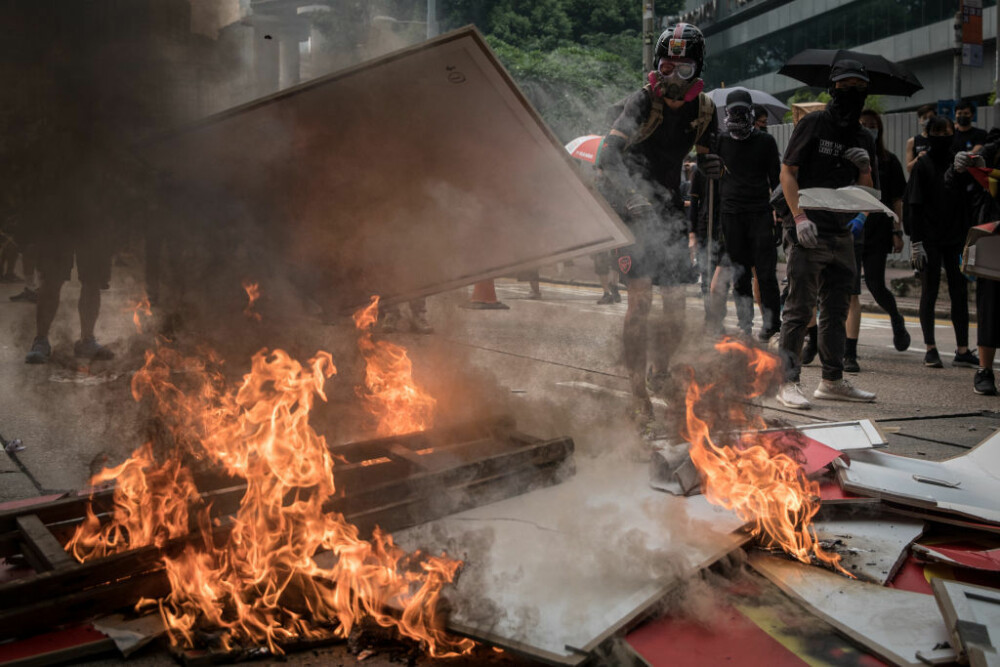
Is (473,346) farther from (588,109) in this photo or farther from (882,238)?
(882,238)

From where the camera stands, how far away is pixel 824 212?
5.12 metres

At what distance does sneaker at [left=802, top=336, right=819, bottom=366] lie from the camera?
673cm

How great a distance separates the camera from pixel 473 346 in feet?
24.1

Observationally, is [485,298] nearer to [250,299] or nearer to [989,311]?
[989,311]

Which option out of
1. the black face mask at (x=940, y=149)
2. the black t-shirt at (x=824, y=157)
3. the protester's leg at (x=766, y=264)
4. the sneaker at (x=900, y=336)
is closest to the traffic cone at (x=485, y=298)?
the protester's leg at (x=766, y=264)

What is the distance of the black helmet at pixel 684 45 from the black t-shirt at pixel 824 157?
3.25ft

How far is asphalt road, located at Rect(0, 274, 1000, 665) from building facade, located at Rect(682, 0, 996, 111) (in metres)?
20.1

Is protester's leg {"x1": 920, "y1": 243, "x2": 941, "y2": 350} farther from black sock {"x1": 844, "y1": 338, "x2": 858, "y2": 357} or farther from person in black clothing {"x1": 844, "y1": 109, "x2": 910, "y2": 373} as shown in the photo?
black sock {"x1": 844, "y1": 338, "x2": 858, "y2": 357}

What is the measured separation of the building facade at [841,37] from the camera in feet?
101

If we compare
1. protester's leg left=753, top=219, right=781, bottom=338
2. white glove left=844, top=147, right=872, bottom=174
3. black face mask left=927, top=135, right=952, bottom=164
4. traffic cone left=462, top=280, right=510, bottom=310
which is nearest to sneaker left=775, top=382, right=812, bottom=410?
protester's leg left=753, top=219, right=781, bottom=338

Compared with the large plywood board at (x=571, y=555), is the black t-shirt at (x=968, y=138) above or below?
above

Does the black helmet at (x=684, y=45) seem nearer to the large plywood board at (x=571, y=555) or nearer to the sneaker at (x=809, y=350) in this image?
the large plywood board at (x=571, y=555)

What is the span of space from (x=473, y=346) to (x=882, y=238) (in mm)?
3408

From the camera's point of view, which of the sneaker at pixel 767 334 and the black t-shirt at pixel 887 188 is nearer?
the black t-shirt at pixel 887 188
